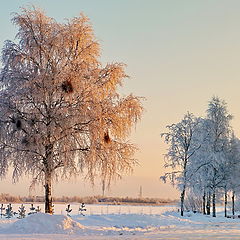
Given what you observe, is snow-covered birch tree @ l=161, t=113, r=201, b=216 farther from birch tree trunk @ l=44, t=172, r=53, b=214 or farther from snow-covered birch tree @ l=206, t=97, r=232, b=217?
birch tree trunk @ l=44, t=172, r=53, b=214

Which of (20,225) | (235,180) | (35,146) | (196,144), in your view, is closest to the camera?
(20,225)

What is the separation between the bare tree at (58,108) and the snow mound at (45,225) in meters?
2.62

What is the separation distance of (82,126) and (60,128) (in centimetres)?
149

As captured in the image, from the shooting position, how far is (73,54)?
24438 millimetres

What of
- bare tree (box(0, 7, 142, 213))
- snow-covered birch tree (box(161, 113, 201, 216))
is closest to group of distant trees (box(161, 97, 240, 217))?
snow-covered birch tree (box(161, 113, 201, 216))

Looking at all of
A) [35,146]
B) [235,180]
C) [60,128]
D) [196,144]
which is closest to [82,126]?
[60,128]

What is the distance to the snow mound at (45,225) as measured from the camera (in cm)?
1998

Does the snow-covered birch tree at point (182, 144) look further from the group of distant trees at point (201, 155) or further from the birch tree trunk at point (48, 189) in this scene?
the birch tree trunk at point (48, 189)

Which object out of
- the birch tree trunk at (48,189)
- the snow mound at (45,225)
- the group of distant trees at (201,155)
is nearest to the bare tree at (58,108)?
the birch tree trunk at (48,189)

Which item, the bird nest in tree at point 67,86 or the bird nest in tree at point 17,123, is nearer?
the bird nest in tree at point 17,123

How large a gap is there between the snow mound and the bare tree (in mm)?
2616

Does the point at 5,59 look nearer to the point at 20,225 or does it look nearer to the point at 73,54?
the point at 73,54

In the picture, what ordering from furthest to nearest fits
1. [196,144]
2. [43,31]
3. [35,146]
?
[196,144] → [43,31] → [35,146]

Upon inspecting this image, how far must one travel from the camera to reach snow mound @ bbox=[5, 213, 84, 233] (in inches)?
787
